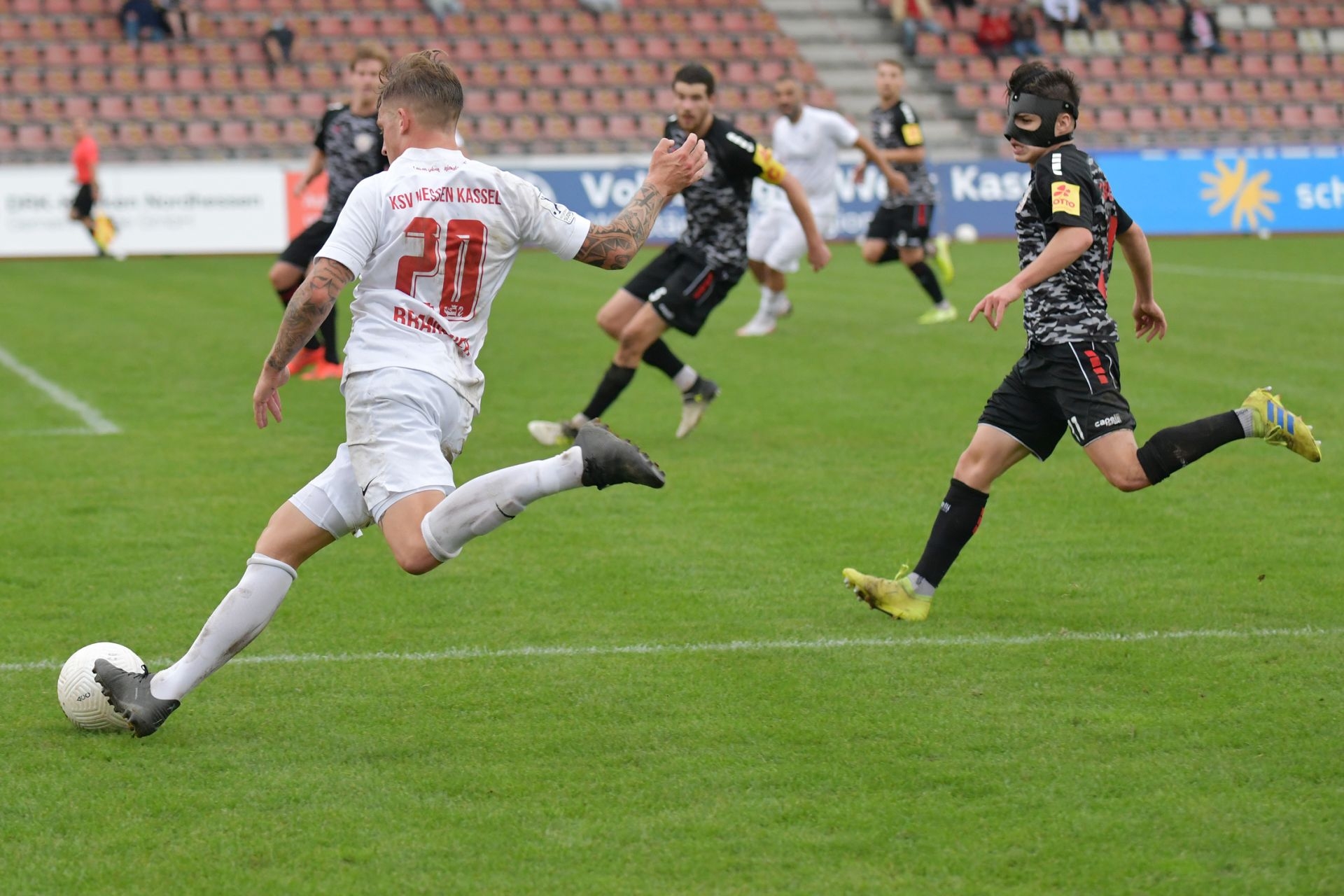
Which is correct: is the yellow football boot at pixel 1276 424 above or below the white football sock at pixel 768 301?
above

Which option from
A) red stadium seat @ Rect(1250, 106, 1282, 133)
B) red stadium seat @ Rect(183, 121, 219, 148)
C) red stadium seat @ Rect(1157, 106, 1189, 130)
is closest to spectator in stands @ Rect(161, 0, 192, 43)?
red stadium seat @ Rect(183, 121, 219, 148)

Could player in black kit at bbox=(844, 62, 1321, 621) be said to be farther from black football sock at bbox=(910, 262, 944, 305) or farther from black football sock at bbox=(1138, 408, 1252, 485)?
black football sock at bbox=(910, 262, 944, 305)

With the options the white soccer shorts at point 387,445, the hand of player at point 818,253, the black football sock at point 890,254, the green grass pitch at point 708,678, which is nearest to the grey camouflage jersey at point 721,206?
the hand of player at point 818,253

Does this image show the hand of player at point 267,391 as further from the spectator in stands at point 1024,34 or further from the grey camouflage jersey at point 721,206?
the spectator in stands at point 1024,34

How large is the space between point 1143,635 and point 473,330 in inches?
105

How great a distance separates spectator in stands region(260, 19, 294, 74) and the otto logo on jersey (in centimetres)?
2602

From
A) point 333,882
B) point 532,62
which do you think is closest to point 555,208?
point 333,882

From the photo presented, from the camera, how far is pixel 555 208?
194 inches

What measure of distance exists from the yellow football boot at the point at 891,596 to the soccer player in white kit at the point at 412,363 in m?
1.74

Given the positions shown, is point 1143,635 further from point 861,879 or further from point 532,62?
point 532,62

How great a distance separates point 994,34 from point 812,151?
18.4m

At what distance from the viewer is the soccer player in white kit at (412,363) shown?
14.9 feet

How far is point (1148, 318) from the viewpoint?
6.60m

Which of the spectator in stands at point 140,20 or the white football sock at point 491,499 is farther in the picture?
the spectator in stands at point 140,20
